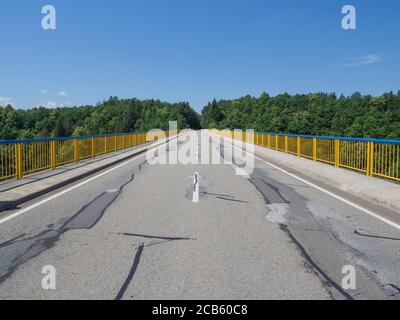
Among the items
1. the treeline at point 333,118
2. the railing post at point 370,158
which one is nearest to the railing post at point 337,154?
the railing post at point 370,158

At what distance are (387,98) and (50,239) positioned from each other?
13877 centimetres

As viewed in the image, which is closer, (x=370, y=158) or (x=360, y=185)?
(x=360, y=185)

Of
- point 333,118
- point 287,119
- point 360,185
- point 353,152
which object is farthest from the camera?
point 287,119

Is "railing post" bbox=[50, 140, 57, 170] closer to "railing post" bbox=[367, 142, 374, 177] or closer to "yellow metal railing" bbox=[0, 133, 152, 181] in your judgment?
"yellow metal railing" bbox=[0, 133, 152, 181]

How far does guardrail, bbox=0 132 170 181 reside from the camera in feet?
36.4

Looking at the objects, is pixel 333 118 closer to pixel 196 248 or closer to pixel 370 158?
pixel 370 158

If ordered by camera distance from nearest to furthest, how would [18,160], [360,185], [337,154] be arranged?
[360,185]
[18,160]
[337,154]

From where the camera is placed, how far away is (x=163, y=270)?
14.4ft

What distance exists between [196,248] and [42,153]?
1007 centimetres

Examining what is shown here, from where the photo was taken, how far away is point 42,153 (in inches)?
530

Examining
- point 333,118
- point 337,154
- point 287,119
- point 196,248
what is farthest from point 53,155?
point 287,119

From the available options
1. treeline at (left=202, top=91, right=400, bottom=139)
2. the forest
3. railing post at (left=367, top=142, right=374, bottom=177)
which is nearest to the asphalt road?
railing post at (left=367, top=142, right=374, bottom=177)

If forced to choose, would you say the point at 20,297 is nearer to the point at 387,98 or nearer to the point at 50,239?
the point at 50,239
